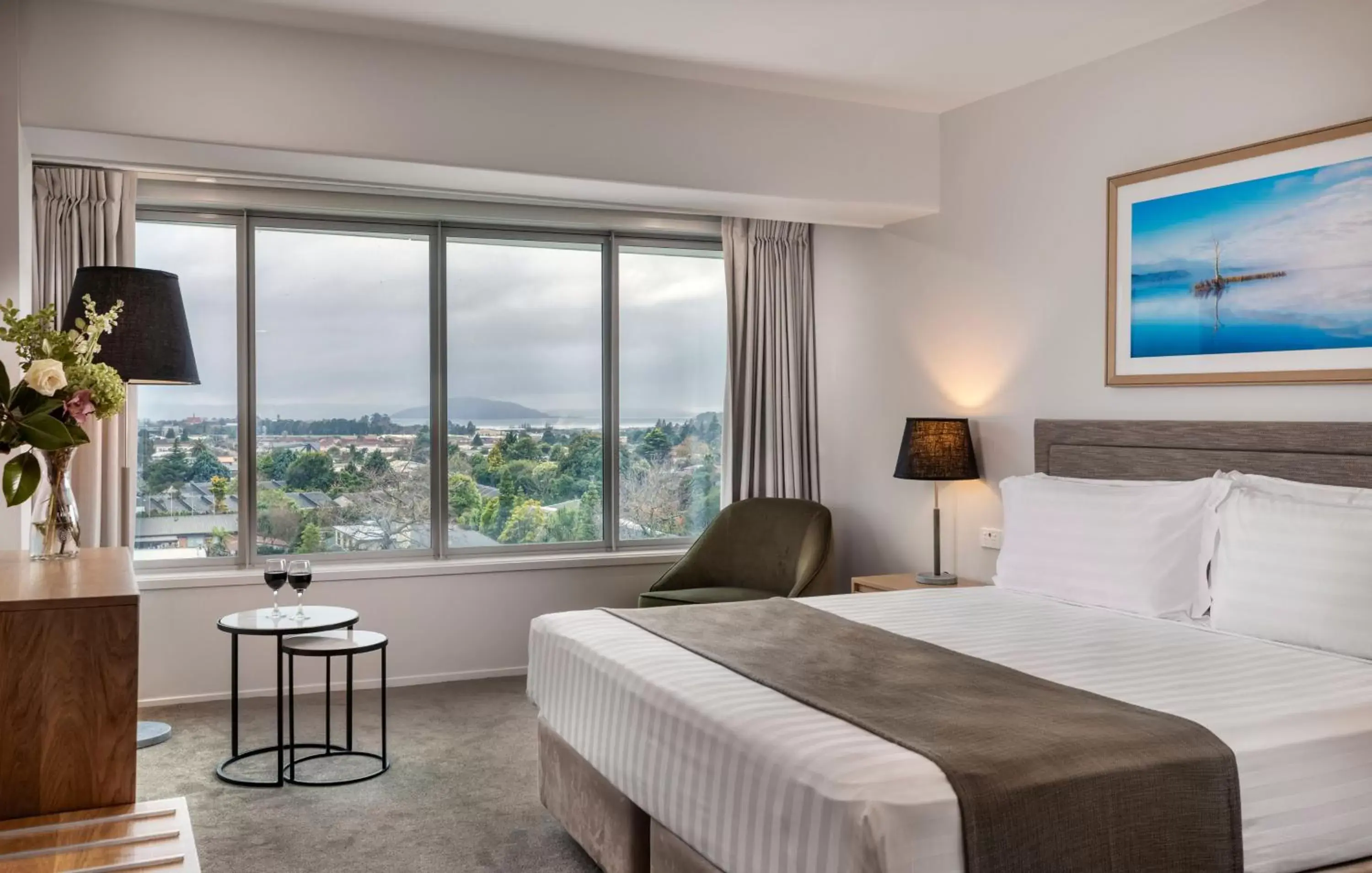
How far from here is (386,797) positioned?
375 cm

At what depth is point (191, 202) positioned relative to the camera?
498 centimetres

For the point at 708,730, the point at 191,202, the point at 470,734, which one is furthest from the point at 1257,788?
the point at 191,202

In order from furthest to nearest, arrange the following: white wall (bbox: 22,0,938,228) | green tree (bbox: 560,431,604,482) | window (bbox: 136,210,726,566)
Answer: green tree (bbox: 560,431,604,482)
window (bbox: 136,210,726,566)
white wall (bbox: 22,0,938,228)

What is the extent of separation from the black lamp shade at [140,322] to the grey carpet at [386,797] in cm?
148

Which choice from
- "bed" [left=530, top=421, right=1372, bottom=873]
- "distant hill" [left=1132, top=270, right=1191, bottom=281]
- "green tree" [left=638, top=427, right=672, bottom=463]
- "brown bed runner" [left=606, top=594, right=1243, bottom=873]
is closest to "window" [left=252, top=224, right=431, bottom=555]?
"green tree" [left=638, top=427, right=672, bottom=463]

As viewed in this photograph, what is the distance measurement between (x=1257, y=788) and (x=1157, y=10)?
8.77 feet

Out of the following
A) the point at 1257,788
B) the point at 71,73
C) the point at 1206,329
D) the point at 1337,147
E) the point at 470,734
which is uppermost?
the point at 71,73

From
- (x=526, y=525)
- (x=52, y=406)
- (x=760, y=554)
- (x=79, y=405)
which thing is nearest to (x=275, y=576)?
(x=79, y=405)

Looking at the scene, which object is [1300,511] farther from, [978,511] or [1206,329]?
[978,511]

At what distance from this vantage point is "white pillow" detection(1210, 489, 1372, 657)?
288 cm

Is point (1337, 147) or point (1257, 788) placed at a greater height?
point (1337, 147)

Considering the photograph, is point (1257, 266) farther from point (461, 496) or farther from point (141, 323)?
point (141, 323)

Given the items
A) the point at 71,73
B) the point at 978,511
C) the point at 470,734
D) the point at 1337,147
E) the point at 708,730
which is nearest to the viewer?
the point at 708,730

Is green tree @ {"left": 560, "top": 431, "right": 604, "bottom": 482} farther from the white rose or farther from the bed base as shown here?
the white rose
